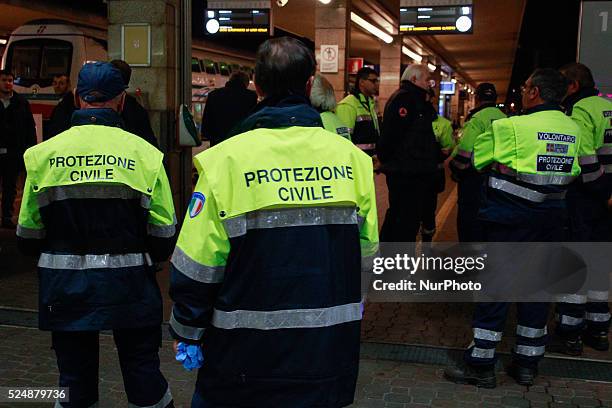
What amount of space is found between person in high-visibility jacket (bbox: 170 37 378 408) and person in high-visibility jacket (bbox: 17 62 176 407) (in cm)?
91

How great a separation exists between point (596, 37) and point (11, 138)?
7.71 m

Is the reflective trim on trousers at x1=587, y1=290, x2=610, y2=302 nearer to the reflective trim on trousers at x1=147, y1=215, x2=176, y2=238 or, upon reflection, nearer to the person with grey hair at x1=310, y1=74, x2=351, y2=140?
the person with grey hair at x1=310, y1=74, x2=351, y2=140

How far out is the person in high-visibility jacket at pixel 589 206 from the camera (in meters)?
5.38

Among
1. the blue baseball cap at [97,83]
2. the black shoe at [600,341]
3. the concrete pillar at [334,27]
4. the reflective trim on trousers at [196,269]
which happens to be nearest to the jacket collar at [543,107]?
the black shoe at [600,341]

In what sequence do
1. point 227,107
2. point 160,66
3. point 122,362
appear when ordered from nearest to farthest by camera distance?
point 122,362, point 227,107, point 160,66

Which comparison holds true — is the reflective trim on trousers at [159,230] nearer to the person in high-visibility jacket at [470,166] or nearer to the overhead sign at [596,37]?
the person in high-visibility jacket at [470,166]

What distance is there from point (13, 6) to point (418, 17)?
1227 cm

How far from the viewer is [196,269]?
2.32 meters

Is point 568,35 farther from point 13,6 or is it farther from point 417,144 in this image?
point 417,144

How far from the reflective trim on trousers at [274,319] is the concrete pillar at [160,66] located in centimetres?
629

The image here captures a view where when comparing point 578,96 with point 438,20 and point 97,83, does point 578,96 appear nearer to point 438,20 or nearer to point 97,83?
point 97,83

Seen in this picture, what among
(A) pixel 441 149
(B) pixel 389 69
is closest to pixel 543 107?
(A) pixel 441 149

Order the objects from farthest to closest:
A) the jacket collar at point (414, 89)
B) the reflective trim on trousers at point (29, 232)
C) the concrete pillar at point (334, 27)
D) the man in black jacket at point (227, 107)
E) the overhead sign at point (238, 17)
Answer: the concrete pillar at point (334, 27) < the overhead sign at point (238, 17) < the man in black jacket at point (227, 107) < the jacket collar at point (414, 89) < the reflective trim on trousers at point (29, 232)

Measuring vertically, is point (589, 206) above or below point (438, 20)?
below
